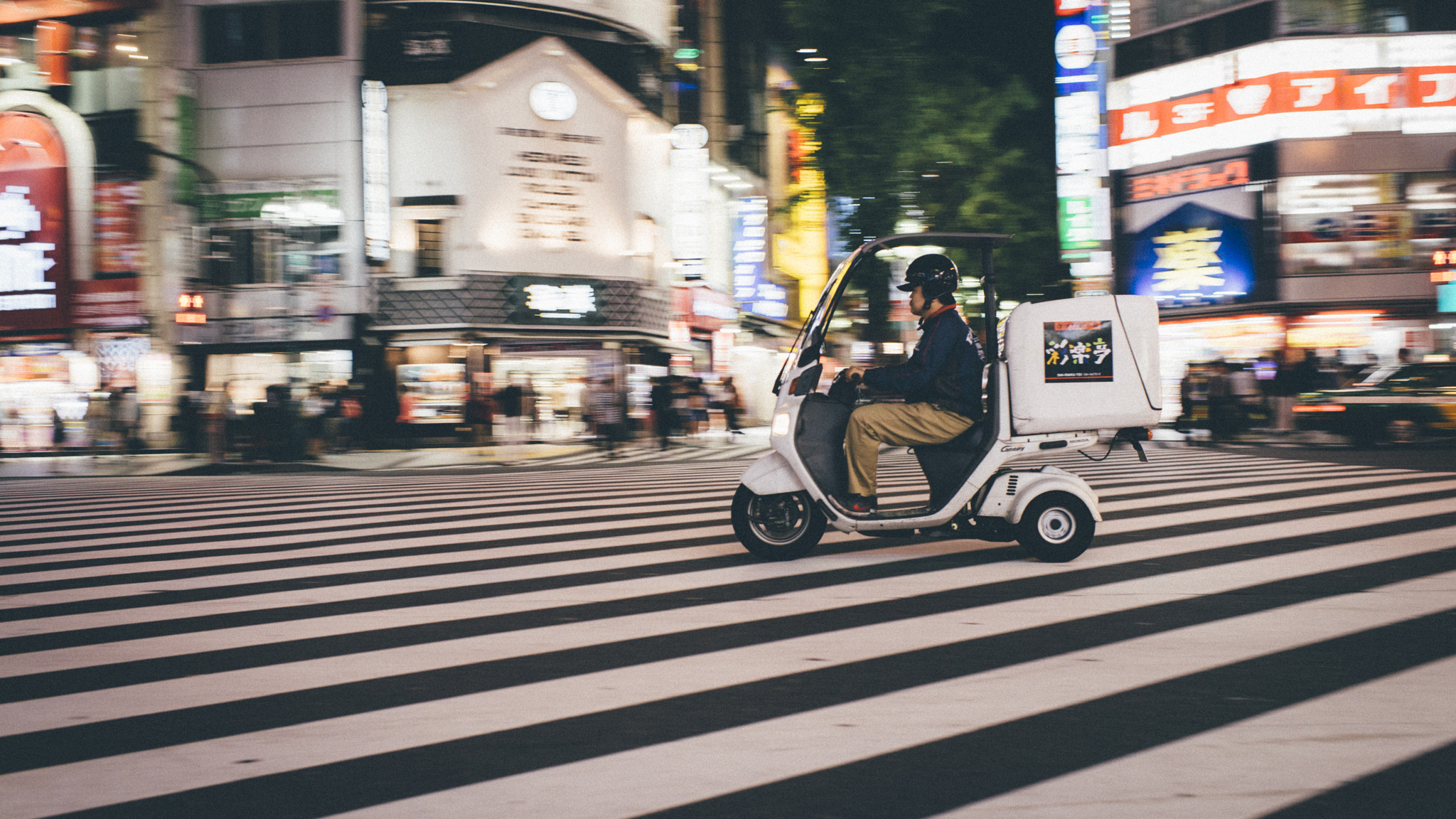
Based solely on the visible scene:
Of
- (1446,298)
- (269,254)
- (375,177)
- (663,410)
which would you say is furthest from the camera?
(1446,298)

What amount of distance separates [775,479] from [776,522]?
29 centimetres

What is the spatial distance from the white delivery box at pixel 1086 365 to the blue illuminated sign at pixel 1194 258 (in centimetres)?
2730

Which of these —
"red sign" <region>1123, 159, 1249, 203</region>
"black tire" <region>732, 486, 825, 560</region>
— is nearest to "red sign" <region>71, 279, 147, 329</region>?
"black tire" <region>732, 486, 825, 560</region>

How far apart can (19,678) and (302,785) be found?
6.21 ft

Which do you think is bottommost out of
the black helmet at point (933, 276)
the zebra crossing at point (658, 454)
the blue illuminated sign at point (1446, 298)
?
the zebra crossing at point (658, 454)

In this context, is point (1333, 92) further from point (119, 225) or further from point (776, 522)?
point (119, 225)

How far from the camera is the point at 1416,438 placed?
1594 centimetres

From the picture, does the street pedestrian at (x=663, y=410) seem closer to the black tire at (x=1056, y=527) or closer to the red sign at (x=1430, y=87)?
the black tire at (x=1056, y=527)

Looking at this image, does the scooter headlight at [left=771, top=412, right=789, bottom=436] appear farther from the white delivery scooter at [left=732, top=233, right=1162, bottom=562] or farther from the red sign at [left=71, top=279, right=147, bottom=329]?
the red sign at [left=71, top=279, right=147, bottom=329]

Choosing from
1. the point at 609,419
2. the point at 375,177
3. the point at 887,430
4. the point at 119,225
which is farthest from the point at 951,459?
the point at 119,225

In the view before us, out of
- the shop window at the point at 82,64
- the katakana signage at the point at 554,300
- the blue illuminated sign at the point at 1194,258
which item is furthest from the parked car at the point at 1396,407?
the shop window at the point at 82,64

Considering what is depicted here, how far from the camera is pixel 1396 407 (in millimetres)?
15977

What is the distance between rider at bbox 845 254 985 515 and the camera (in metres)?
5.68

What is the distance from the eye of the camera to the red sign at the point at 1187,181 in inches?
1218
